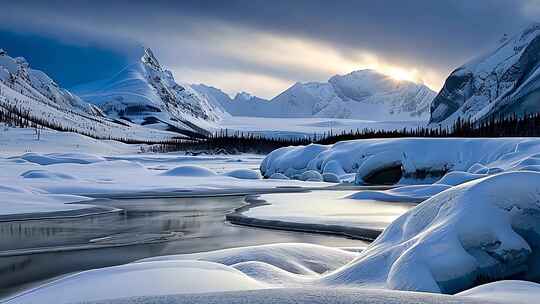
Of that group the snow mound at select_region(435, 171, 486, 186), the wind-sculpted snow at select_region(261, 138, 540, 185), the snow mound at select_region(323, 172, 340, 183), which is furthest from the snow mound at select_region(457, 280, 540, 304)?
the snow mound at select_region(323, 172, 340, 183)

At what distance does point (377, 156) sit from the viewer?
36.1 m

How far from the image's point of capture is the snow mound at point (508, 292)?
445cm

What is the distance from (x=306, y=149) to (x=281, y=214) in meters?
30.1

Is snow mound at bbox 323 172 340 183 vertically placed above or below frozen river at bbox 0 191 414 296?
above

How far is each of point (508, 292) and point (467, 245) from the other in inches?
37.9

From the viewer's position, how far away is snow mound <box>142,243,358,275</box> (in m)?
7.83

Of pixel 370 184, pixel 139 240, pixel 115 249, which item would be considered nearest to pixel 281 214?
pixel 139 240

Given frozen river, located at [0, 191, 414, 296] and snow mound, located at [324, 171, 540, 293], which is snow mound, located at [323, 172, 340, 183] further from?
snow mound, located at [324, 171, 540, 293]

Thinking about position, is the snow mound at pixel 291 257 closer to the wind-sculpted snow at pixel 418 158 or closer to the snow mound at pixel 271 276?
the snow mound at pixel 271 276

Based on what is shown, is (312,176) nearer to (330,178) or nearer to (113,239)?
(330,178)

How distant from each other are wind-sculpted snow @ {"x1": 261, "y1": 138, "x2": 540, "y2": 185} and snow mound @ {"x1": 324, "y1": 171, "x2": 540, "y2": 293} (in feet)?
69.1

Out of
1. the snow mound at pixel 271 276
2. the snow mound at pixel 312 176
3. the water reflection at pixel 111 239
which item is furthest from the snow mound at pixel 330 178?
the snow mound at pixel 271 276

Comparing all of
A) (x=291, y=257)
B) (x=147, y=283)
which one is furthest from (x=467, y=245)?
(x=147, y=283)

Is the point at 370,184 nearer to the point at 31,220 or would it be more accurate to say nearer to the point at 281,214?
the point at 281,214
